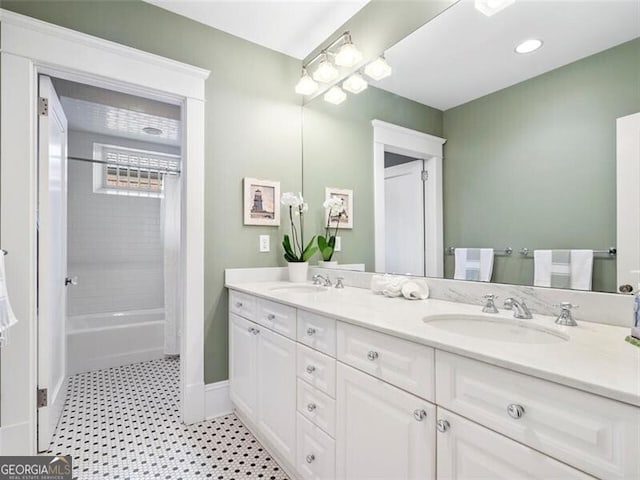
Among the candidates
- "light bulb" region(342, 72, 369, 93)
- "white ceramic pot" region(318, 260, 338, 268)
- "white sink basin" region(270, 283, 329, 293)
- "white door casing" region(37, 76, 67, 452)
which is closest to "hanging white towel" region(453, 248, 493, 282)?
"white sink basin" region(270, 283, 329, 293)

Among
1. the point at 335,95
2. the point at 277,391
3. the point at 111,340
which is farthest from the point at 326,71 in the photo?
the point at 111,340

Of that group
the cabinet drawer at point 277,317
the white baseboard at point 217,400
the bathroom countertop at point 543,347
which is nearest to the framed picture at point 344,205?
the cabinet drawer at point 277,317

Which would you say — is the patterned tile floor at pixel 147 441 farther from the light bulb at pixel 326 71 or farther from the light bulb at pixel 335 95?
the light bulb at pixel 326 71

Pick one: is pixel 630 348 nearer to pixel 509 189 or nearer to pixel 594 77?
→ pixel 509 189

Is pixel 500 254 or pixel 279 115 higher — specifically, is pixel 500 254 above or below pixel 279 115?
below

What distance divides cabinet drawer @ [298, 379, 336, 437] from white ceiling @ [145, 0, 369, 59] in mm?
2081

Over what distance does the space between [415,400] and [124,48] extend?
2209mm

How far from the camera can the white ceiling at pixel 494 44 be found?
3.51 feet

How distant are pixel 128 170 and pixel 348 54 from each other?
2.72 m

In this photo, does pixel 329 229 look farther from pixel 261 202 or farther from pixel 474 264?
pixel 474 264

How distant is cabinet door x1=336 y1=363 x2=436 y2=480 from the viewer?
885mm

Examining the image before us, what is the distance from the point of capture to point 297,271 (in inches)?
89.2

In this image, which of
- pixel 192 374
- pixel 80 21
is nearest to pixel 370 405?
pixel 192 374

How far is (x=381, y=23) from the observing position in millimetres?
1901
